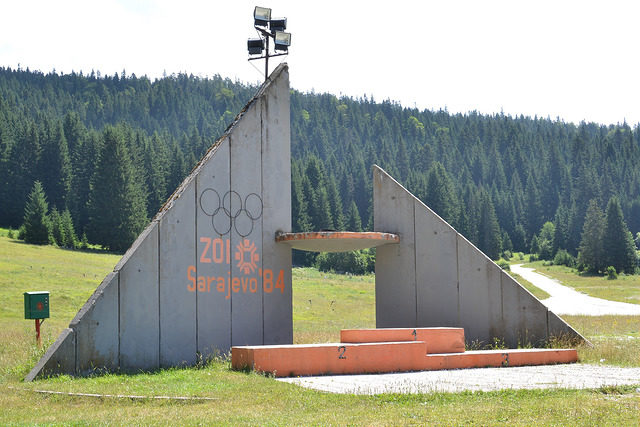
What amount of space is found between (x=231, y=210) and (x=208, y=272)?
1.58m

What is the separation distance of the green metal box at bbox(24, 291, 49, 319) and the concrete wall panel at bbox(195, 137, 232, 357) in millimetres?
4376

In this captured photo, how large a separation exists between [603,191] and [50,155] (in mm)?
114714

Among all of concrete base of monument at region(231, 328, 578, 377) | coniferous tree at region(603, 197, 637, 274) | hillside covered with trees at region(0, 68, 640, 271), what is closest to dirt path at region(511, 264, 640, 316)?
coniferous tree at region(603, 197, 637, 274)

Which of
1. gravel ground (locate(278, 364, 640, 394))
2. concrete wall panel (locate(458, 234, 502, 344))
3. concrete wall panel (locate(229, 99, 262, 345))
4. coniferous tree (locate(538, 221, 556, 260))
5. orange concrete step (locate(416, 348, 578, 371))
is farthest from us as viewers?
coniferous tree (locate(538, 221, 556, 260))

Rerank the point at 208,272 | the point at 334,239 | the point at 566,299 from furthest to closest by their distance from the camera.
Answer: the point at 566,299 < the point at 334,239 < the point at 208,272

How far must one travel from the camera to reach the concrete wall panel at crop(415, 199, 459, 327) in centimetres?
1786

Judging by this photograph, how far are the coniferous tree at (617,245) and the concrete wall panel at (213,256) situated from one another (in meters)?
97.5

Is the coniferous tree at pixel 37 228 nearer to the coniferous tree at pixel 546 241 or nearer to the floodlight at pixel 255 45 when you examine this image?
the floodlight at pixel 255 45

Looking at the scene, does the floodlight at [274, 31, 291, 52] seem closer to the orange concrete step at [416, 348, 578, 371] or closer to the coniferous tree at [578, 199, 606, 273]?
the orange concrete step at [416, 348, 578, 371]

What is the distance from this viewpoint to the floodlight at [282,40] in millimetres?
18453

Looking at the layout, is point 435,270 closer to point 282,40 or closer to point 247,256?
point 247,256

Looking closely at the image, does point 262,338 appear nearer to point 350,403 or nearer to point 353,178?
point 350,403

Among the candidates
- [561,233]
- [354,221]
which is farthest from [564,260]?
[354,221]

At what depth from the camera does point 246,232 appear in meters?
16.4
